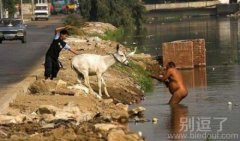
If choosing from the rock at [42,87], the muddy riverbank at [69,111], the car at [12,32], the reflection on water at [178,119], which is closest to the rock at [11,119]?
the muddy riverbank at [69,111]

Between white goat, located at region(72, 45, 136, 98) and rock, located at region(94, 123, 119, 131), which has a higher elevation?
white goat, located at region(72, 45, 136, 98)

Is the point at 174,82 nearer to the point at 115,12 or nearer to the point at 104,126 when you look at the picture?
the point at 104,126

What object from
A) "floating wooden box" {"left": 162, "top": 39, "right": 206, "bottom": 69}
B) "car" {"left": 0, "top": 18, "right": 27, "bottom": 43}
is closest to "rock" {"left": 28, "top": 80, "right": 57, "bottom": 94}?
"floating wooden box" {"left": 162, "top": 39, "right": 206, "bottom": 69}

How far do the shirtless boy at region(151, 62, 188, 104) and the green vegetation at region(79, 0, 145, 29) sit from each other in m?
55.4

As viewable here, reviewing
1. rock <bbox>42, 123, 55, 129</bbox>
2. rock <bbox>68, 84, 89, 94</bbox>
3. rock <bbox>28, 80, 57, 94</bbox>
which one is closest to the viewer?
rock <bbox>42, 123, 55, 129</bbox>

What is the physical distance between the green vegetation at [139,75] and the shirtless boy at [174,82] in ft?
16.4

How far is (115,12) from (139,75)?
49.3m

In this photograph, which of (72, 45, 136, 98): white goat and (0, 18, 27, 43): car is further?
(0, 18, 27, 43): car

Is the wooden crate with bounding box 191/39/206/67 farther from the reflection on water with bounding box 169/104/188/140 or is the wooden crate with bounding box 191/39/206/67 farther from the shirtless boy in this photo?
the reflection on water with bounding box 169/104/188/140

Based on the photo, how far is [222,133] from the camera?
17.8 meters

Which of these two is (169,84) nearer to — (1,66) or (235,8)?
(1,66)

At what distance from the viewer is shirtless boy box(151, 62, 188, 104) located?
75.4 ft

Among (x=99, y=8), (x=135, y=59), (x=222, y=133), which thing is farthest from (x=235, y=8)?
(x=222, y=133)

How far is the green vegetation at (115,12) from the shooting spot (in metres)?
79.3
